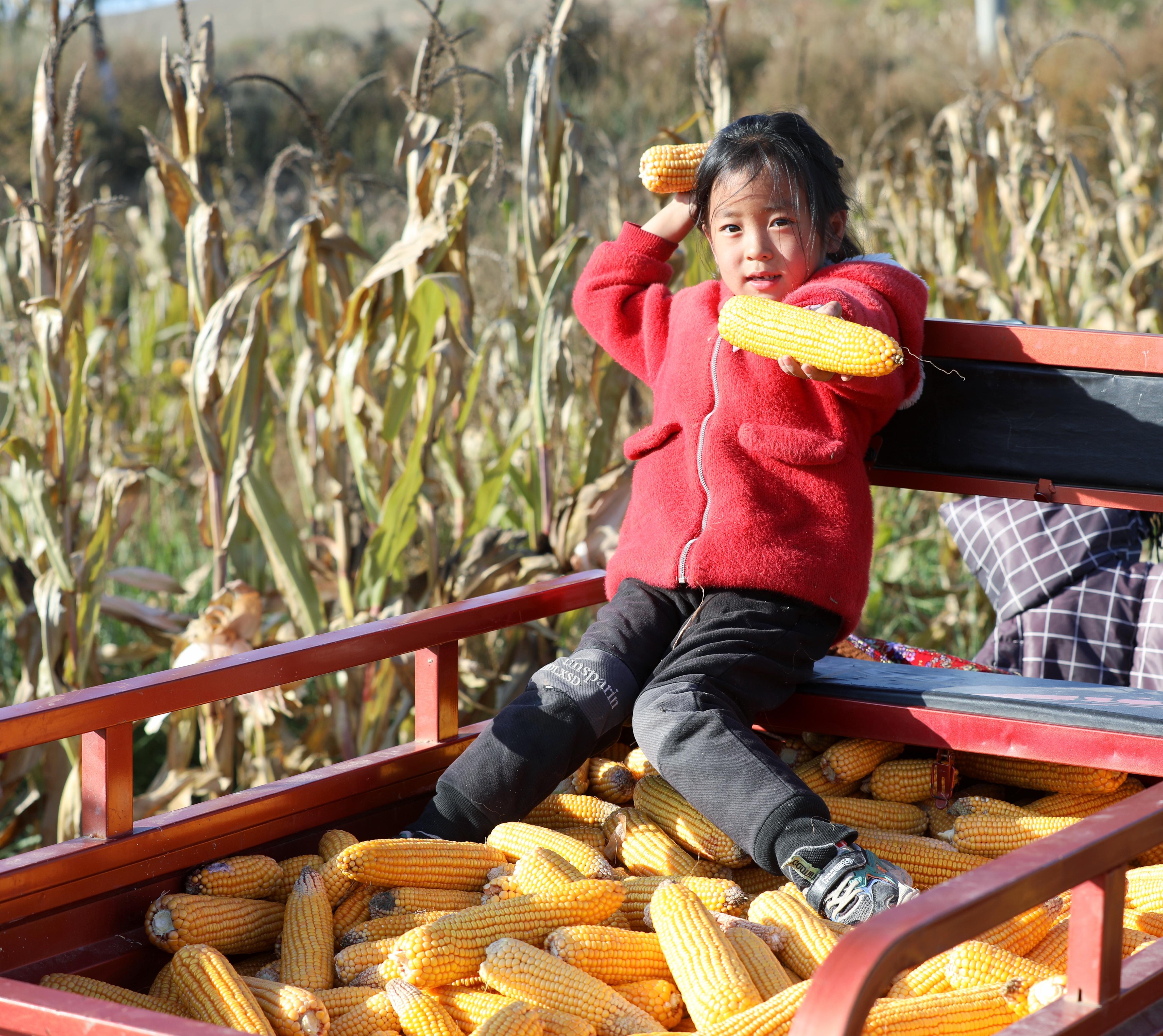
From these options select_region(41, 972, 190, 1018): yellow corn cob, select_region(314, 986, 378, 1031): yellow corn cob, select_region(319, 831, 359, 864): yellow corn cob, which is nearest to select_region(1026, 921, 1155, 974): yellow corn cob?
select_region(314, 986, 378, 1031): yellow corn cob

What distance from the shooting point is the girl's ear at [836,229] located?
8.10 feet

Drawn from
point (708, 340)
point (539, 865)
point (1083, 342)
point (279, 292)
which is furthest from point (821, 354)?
point (279, 292)

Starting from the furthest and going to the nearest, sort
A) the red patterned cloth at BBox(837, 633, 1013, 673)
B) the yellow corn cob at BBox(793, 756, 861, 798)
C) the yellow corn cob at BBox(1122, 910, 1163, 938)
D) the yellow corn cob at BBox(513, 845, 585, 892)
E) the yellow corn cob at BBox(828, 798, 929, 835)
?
the red patterned cloth at BBox(837, 633, 1013, 673) < the yellow corn cob at BBox(793, 756, 861, 798) < the yellow corn cob at BBox(828, 798, 929, 835) < the yellow corn cob at BBox(513, 845, 585, 892) < the yellow corn cob at BBox(1122, 910, 1163, 938)

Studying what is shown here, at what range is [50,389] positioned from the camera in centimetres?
325

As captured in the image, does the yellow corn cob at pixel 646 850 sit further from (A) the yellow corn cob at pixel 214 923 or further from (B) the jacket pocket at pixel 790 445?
(B) the jacket pocket at pixel 790 445

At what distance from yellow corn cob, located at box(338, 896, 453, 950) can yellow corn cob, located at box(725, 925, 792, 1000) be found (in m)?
0.45

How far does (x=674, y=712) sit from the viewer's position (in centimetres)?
223

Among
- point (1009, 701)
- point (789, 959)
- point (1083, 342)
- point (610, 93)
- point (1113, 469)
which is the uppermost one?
point (610, 93)

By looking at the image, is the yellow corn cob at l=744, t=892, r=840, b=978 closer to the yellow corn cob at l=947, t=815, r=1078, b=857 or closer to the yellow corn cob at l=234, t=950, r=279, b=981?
the yellow corn cob at l=947, t=815, r=1078, b=857

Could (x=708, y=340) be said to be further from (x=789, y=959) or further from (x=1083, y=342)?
(x=789, y=959)

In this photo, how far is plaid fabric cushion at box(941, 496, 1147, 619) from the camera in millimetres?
3305

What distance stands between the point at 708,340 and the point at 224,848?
1.31 m

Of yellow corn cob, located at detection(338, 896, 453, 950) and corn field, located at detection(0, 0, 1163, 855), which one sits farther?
corn field, located at detection(0, 0, 1163, 855)

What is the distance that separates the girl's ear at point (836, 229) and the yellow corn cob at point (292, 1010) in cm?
164
